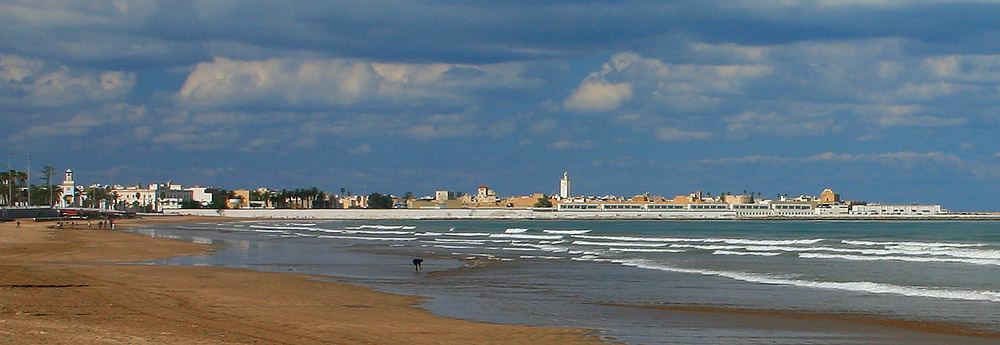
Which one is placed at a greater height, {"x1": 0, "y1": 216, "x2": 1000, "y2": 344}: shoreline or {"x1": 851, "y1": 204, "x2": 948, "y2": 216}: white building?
{"x1": 0, "y1": 216, "x2": 1000, "y2": 344}: shoreline

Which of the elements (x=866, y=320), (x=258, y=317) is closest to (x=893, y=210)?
(x=866, y=320)

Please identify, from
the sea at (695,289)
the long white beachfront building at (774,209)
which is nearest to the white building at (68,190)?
the long white beachfront building at (774,209)

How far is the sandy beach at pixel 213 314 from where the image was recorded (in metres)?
12.0

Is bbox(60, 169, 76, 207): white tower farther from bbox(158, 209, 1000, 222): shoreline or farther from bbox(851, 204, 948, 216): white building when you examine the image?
bbox(851, 204, 948, 216): white building

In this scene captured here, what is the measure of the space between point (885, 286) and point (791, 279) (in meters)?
3.02

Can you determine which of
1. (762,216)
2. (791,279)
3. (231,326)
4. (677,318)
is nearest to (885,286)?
(791,279)

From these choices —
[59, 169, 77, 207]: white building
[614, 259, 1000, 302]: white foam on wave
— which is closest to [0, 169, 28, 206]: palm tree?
[59, 169, 77, 207]: white building

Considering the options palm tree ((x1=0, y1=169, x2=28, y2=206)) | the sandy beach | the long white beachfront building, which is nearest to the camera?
the sandy beach

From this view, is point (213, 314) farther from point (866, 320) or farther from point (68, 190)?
point (68, 190)

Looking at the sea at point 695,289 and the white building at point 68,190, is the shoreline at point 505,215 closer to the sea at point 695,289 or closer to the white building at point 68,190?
the white building at point 68,190

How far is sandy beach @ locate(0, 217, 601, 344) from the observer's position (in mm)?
11984

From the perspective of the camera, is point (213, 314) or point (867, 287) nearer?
point (213, 314)

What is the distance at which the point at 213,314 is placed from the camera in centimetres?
1502

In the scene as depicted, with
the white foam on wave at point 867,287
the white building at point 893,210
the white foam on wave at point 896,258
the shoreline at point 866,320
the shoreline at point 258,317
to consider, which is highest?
the shoreline at point 258,317
